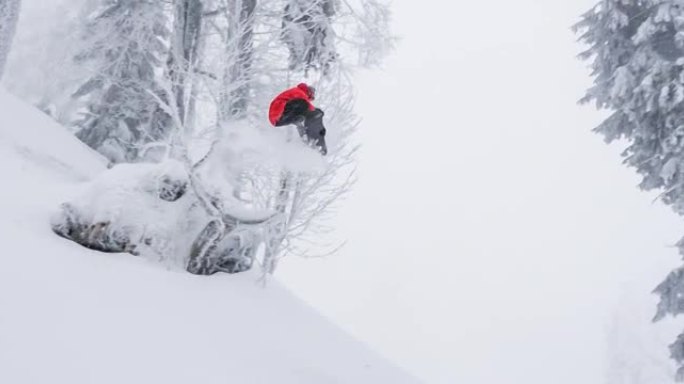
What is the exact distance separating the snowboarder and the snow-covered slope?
1.78 meters

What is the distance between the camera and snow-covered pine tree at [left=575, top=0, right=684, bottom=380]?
7.38 meters

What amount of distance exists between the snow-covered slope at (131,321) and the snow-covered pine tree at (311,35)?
3.75 m

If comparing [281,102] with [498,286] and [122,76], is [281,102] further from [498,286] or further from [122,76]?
[498,286]

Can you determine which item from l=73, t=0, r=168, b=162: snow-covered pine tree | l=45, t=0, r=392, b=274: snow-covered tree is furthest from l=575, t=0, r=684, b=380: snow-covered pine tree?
l=73, t=0, r=168, b=162: snow-covered pine tree

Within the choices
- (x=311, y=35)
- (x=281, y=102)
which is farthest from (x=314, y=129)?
(x=311, y=35)

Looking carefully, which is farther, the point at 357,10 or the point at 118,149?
the point at 118,149

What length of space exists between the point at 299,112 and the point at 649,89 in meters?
5.31

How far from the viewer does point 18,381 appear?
2.63m

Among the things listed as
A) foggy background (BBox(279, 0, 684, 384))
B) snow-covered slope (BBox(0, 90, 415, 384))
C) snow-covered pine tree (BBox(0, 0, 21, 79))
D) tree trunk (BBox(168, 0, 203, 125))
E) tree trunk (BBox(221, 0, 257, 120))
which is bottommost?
snow-covered slope (BBox(0, 90, 415, 384))

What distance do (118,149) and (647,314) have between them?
33.9 metres

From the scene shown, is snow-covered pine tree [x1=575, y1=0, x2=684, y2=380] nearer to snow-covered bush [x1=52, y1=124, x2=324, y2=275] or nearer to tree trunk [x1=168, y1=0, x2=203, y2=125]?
snow-covered bush [x1=52, y1=124, x2=324, y2=275]

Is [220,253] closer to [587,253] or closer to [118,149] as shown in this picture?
[118,149]

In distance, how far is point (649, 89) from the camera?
24.5ft

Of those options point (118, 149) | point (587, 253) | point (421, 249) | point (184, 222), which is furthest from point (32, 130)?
point (587, 253)
